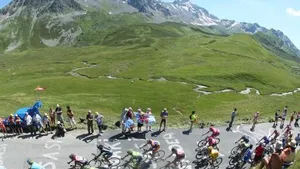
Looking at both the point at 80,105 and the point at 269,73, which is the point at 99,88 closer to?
the point at 80,105

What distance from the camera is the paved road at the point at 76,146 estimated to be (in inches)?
1517

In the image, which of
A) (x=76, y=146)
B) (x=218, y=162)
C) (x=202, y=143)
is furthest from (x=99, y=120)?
(x=218, y=162)

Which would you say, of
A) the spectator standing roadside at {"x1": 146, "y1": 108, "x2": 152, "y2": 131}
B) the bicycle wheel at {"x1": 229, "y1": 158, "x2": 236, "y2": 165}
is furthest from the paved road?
the spectator standing roadside at {"x1": 146, "y1": 108, "x2": 152, "y2": 131}

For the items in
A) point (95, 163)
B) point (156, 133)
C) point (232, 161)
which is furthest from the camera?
point (156, 133)

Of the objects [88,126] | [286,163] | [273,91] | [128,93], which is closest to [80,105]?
[128,93]

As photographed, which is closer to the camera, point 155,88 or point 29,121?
point 29,121

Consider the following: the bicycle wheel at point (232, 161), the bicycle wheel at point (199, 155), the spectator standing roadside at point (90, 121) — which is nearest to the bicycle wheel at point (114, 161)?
the spectator standing roadside at point (90, 121)

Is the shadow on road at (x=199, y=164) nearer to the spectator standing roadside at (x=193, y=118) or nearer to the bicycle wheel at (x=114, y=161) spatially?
the bicycle wheel at (x=114, y=161)

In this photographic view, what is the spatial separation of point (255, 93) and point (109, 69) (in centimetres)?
7578

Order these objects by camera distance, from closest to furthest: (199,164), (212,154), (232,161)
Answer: (212,154)
(199,164)
(232,161)

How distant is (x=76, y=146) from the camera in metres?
42.7

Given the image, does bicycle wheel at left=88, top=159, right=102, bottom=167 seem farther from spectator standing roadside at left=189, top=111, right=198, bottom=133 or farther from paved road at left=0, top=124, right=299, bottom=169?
spectator standing roadside at left=189, top=111, right=198, bottom=133

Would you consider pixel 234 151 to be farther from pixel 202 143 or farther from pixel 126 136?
pixel 126 136

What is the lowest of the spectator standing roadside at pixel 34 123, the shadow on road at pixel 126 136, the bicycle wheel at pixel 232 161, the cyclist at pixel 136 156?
the bicycle wheel at pixel 232 161
